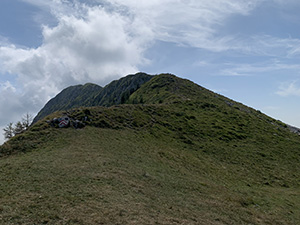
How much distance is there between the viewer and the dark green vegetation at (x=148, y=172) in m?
15.8

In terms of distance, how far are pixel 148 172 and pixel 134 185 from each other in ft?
18.7

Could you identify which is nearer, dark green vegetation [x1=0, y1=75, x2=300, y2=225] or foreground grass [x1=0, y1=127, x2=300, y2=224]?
foreground grass [x1=0, y1=127, x2=300, y2=224]

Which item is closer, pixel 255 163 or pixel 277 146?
pixel 255 163

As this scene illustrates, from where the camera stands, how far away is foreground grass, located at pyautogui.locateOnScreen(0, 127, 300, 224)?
15070 millimetres

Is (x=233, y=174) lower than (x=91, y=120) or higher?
lower

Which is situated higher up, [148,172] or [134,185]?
[148,172]

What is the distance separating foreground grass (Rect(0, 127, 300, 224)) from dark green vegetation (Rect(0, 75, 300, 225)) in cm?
9

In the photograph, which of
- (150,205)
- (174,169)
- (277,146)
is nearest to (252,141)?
(277,146)

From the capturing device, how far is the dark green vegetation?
15.8 meters

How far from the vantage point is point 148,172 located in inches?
1064

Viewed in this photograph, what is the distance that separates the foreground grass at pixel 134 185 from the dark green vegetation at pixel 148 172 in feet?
0.28

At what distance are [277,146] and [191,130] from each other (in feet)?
76.5

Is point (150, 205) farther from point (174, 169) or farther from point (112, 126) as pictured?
point (112, 126)

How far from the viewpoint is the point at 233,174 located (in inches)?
1444
